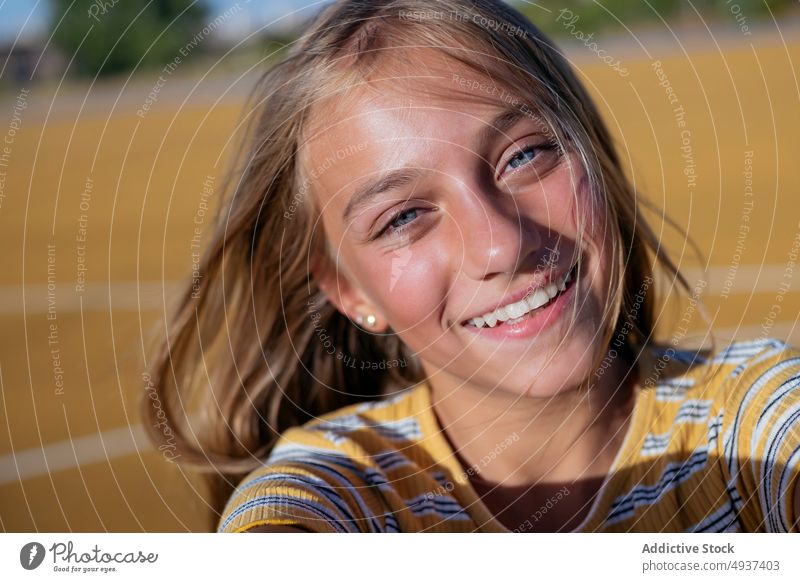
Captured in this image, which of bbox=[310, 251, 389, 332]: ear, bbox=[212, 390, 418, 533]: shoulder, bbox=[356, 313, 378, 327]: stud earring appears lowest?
bbox=[212, 390, 418, 533]: shoulder

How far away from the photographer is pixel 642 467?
1.11 metres

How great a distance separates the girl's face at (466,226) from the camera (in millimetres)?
1004

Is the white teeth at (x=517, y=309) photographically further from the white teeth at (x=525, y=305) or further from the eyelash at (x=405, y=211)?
the eyelash at (x=405, y=211)

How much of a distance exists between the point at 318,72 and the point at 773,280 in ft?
7.49

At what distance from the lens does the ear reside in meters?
1.19

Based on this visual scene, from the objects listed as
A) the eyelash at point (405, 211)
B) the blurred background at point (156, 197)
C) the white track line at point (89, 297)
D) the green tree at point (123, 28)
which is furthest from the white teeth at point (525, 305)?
the white track line at point (89, 297)

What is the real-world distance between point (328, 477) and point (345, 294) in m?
0.24

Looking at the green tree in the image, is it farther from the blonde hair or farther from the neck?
the neck

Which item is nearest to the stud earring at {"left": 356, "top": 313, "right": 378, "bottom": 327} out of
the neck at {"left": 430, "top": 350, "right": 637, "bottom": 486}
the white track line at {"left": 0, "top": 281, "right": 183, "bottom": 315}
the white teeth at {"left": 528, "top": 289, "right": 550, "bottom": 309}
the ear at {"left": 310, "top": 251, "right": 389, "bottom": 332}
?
the ear at {"left": 310, "top": 251, "right": 389, "bottom": 332}

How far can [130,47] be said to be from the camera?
3.08 m

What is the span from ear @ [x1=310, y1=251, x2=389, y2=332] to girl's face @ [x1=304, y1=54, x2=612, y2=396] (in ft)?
0.12

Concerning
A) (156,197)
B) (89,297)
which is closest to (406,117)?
(89,297)

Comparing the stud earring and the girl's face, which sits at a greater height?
the girl's face

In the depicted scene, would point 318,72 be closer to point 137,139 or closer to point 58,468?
point 58,468
